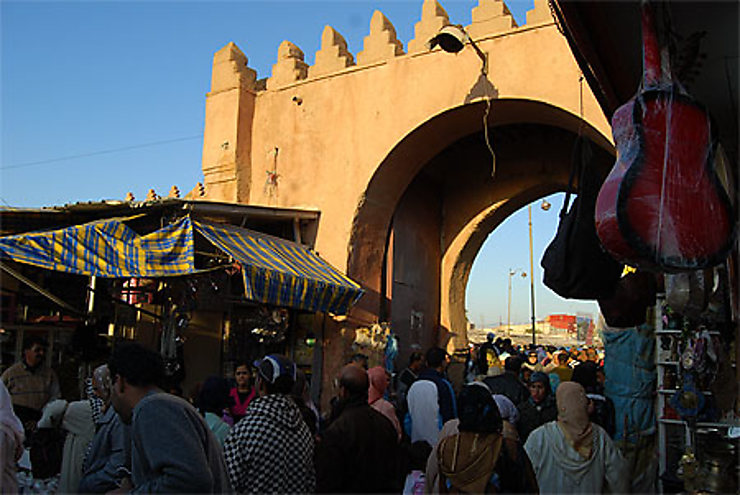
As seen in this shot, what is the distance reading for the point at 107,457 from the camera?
3168 mm

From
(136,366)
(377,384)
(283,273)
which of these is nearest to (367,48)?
(283,273)

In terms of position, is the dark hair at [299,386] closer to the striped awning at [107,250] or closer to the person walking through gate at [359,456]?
the person walking through gate at [359,456]

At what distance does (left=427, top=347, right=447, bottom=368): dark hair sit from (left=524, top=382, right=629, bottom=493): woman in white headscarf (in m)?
1.77

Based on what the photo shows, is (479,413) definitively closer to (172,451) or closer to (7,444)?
(172,451)

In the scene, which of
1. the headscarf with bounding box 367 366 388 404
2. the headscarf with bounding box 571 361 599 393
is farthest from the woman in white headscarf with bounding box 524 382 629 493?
the headscarf with bounding box 571 361 599 393

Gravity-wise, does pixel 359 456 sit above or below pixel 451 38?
below

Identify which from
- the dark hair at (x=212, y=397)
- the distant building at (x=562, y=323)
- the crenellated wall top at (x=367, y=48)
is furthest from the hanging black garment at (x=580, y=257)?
the distant building at (x=562, y=323)

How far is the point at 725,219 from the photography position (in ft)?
7.11

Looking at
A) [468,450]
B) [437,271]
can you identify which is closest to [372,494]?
[468,450]

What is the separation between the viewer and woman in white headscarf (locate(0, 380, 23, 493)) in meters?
3.21

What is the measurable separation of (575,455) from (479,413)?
1.15 m

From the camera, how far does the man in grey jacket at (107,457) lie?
10.0 feet

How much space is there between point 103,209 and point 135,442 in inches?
230

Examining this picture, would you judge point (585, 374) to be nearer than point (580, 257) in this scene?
No
